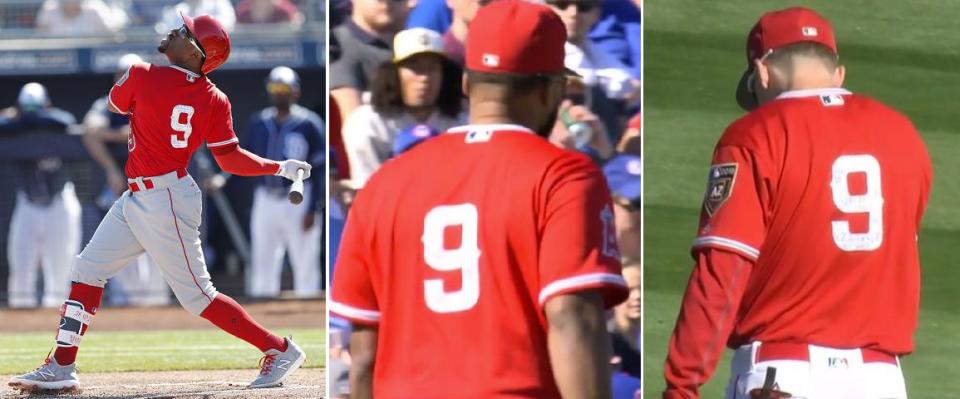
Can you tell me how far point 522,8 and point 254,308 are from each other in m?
8.94

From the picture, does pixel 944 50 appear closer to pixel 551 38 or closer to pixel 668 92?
pixel 668 92

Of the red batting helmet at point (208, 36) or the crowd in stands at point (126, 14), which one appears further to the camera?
the crowd in stands at point (126, 14)

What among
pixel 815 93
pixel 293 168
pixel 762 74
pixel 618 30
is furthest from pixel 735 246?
Result: pixel 293 168

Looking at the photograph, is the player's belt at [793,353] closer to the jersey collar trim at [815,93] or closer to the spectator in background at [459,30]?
the jersey collar trim at [815,93]

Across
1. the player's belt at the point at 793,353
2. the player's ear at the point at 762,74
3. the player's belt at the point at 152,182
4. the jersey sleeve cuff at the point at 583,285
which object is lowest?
the player's belt at the point at 793,353

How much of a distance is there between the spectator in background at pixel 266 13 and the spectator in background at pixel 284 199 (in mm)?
2392

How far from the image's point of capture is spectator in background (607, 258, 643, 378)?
398 cm

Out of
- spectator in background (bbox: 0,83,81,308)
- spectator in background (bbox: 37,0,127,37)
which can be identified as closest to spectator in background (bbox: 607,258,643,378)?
spectator in background (bbox: 0,83,81,308)

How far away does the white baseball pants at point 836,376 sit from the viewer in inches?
133

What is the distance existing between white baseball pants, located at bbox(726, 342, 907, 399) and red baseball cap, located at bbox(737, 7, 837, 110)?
0.77 meters

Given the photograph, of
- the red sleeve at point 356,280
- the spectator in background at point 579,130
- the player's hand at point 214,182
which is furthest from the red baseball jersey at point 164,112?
the player's hand at point 214,182

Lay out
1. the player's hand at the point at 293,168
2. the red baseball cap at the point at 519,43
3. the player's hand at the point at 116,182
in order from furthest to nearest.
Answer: the player's hand at the point at 116,182 → the player's hand at the point at 293,168 → the red baseball cap at the point at 519,43

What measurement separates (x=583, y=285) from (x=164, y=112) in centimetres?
326

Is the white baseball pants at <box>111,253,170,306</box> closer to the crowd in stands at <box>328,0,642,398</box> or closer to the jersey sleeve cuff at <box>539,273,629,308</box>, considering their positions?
the crowd in stands at <box>328,0,642,398</box>
